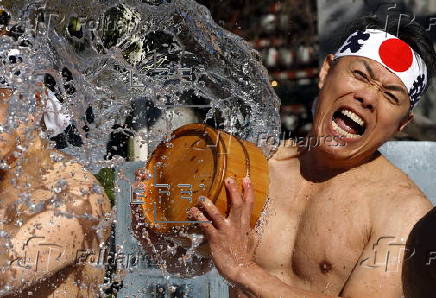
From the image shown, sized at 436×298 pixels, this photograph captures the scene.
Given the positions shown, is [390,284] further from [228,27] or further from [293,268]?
[228,27]

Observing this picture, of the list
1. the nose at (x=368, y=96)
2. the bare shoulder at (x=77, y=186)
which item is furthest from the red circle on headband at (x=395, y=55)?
the bare shoulder at (x=77, y=186)

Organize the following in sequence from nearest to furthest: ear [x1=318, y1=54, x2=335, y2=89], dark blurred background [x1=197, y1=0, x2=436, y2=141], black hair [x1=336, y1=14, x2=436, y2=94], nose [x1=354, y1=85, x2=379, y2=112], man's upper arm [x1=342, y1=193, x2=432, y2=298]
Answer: man's upper arm [x1=342, y1=193, x2=432, y2=298] < nose [x1=354, y1=85, x2=379, y2=112] < black hair [x1=336, y1=14, x2=436, y2=94] < ear [x1=318, y1=54, x2=335, y2=89] < dark blurred background [x1=197, y1=0, x2=436, y2=141]

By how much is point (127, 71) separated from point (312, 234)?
125 centimetres

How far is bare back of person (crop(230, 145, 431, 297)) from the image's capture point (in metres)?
2.45

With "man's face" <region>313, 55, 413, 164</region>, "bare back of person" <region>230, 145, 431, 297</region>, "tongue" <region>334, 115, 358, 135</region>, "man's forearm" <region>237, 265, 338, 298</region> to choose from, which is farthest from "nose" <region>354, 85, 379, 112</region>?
"man's forearm" <region>237, 265, 338, 298</region>

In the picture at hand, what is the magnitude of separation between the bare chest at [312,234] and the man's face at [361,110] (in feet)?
0.54

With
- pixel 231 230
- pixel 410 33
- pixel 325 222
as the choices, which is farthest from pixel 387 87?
pixel 231 230

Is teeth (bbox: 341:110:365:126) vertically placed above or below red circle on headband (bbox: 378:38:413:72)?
below

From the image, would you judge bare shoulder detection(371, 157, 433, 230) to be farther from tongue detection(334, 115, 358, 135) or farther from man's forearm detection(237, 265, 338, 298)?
man's forearm detection(237, 265, 338, 298)

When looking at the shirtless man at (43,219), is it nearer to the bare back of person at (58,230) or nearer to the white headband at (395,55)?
the bare back of person at (58,230)

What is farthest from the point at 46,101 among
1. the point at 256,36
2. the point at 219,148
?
the point at 256,36

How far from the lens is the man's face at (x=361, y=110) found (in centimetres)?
258

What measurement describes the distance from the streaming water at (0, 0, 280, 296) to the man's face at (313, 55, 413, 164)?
1.26ft

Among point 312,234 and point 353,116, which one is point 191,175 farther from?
point 353,116
